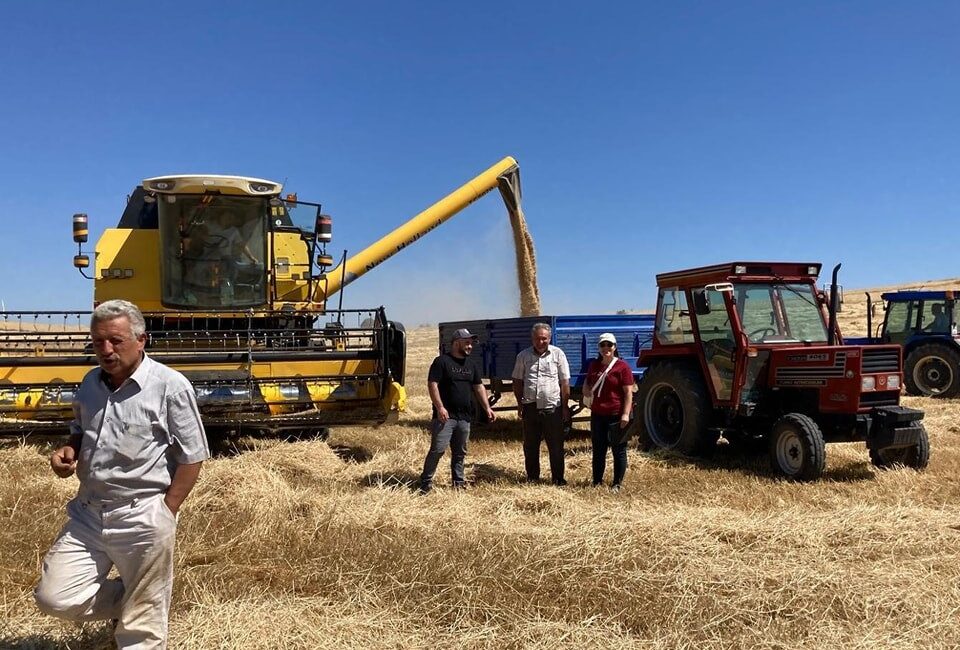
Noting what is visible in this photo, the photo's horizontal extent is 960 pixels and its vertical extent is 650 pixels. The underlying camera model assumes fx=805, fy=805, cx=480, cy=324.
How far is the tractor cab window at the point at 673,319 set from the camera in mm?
8023

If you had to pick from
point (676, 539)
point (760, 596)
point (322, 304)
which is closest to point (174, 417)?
point (760, 596)

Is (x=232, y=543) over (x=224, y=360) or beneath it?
beneath

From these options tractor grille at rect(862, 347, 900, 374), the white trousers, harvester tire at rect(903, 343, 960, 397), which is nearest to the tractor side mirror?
tractor grille at rect(862, 347, 900, 374)

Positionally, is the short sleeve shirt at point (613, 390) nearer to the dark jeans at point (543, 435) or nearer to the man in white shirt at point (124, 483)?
the dark jeans at point (543, 435)

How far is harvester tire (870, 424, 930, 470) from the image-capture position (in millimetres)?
6941

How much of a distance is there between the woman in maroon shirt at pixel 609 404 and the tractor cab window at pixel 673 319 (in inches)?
63.4

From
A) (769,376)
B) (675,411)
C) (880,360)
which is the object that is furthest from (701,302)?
(880,360)

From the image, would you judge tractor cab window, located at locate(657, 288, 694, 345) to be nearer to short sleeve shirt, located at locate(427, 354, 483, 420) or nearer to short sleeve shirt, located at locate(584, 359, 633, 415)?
short sleeve shirt, located at locate(584, 359, 633, 415)

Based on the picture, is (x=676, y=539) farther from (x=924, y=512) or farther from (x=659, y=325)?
(x=659, y=325)

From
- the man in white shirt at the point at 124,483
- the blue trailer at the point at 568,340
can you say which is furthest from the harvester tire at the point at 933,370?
the man in white shirt at the point at 124,483

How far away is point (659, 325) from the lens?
27.5ft

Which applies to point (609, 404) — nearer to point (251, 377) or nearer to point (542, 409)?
point (542, 409)

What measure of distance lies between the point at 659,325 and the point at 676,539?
3938 mm

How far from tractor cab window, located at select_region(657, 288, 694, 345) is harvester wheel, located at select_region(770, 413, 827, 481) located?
138cm
